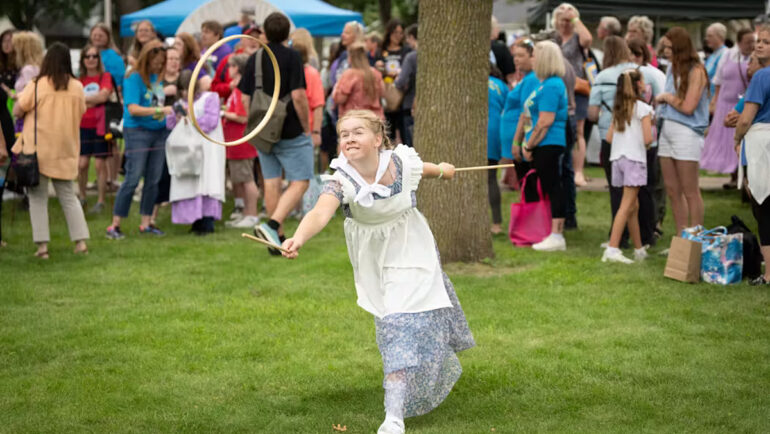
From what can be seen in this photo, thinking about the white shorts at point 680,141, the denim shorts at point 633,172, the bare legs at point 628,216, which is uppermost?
the white shorts at point 680,141

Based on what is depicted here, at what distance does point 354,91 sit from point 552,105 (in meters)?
3.10

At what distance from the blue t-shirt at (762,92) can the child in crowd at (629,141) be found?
3.78 ft

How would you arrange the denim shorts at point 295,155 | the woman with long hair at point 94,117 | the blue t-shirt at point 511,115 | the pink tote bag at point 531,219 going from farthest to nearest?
the woman with long hair at point 94,117 < the blue t-shirt at point 511,115 < the pink tote bag at point 531,219 < the denim shorts at point 295,155

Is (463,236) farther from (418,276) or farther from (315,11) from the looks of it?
(315,11)

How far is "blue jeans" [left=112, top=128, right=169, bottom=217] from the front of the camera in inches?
409

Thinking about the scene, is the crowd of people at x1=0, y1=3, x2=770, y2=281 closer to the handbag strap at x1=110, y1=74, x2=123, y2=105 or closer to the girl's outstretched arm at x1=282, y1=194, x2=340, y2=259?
the handbag strap at x1=110, y1=74, x2=123, y2=105

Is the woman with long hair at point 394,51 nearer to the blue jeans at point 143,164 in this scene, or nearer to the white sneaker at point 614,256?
the blue jeans at point 143,164

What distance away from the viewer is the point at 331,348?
6285 mm

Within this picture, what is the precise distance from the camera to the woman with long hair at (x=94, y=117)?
11.7 metres

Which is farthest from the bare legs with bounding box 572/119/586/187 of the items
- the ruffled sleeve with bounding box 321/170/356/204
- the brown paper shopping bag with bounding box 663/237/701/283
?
the ruffled sleeve with bounding box 321/170/356/204

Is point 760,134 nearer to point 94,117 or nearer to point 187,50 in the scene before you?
point 187,50

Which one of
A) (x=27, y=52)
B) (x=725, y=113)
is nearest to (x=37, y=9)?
(x=27, y=52)

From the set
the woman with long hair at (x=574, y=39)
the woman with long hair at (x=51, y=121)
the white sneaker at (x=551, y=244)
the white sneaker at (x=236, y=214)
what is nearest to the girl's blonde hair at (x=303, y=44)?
the white sneaker at (x=236, y=214)

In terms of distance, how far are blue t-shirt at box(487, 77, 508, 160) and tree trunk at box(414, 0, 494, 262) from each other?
6.81ft
